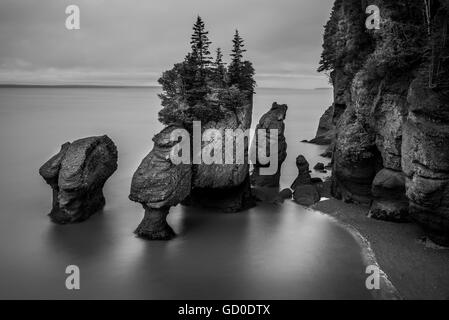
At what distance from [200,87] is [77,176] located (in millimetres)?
13344

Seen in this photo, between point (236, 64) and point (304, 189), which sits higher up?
point (236, 64)

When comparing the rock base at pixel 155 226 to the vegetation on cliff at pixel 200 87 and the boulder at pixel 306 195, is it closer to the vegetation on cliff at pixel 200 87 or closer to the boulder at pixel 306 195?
the vegetation on cliff at pixel 200 87

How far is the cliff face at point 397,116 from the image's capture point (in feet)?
83.0

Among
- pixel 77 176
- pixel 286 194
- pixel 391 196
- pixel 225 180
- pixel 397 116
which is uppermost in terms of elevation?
pixel 397 116

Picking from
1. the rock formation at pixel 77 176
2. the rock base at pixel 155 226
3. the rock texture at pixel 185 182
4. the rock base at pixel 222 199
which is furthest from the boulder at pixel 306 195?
the rock formation at pixel 77 176

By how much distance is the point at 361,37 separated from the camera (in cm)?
3572

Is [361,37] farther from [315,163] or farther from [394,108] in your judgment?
[315,163]

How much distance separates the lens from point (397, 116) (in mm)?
31266

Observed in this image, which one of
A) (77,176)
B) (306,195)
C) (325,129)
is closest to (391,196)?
(306,195)

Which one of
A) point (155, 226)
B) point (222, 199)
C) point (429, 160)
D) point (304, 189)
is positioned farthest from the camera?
point (304, 189)

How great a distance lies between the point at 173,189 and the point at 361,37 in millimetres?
21395

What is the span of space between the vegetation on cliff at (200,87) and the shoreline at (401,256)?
14.5 meters

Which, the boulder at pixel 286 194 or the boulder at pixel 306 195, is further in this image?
the boulder at pixel 286 194

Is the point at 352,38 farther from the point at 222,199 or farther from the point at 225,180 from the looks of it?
the point at 222,199
